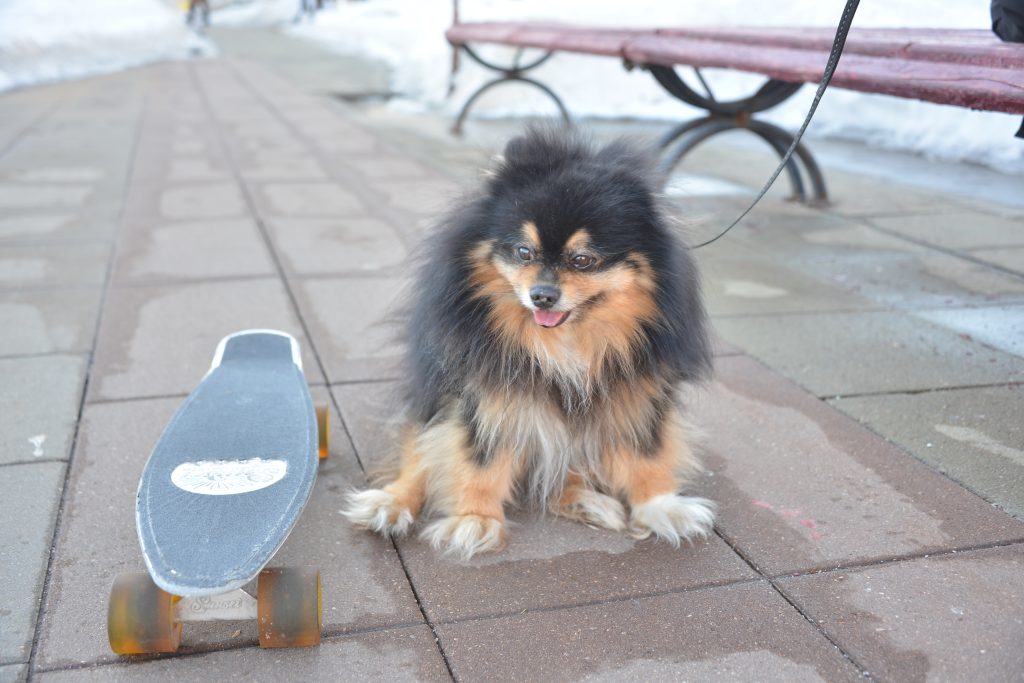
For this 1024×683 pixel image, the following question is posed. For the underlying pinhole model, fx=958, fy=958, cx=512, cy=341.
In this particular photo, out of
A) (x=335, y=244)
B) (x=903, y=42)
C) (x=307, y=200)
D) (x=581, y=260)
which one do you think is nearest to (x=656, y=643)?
(x=581, y=260)

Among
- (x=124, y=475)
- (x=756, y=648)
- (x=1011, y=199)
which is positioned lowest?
(x=124, y=475)

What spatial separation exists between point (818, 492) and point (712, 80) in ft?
28.6

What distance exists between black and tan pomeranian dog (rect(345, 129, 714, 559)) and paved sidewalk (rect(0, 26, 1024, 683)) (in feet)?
0.40

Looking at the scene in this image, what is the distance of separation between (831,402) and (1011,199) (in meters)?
4.05

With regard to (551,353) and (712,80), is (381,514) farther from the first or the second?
(712,80)

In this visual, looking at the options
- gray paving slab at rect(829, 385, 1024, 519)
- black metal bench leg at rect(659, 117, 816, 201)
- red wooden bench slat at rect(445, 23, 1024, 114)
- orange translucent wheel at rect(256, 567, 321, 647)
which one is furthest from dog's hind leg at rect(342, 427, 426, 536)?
black metal bench leg at rect(659, 117, 816, 201)

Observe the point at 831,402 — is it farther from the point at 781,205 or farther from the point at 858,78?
the point at 781,205

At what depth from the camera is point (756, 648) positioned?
2258 millimetres

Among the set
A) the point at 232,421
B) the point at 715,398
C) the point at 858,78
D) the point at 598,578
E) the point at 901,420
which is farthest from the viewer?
the point at 858,78

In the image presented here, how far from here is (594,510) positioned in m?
2.85

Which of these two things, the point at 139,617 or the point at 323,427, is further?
the point at 323,427

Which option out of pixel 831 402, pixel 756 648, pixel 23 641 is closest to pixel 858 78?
pixel 831 402

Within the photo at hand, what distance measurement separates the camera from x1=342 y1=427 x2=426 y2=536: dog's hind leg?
109 inches

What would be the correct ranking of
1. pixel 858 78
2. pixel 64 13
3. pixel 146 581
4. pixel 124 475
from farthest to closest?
pixel 64 13 → pixel 858 78 → pixel 124 475 → pixel 146 581
